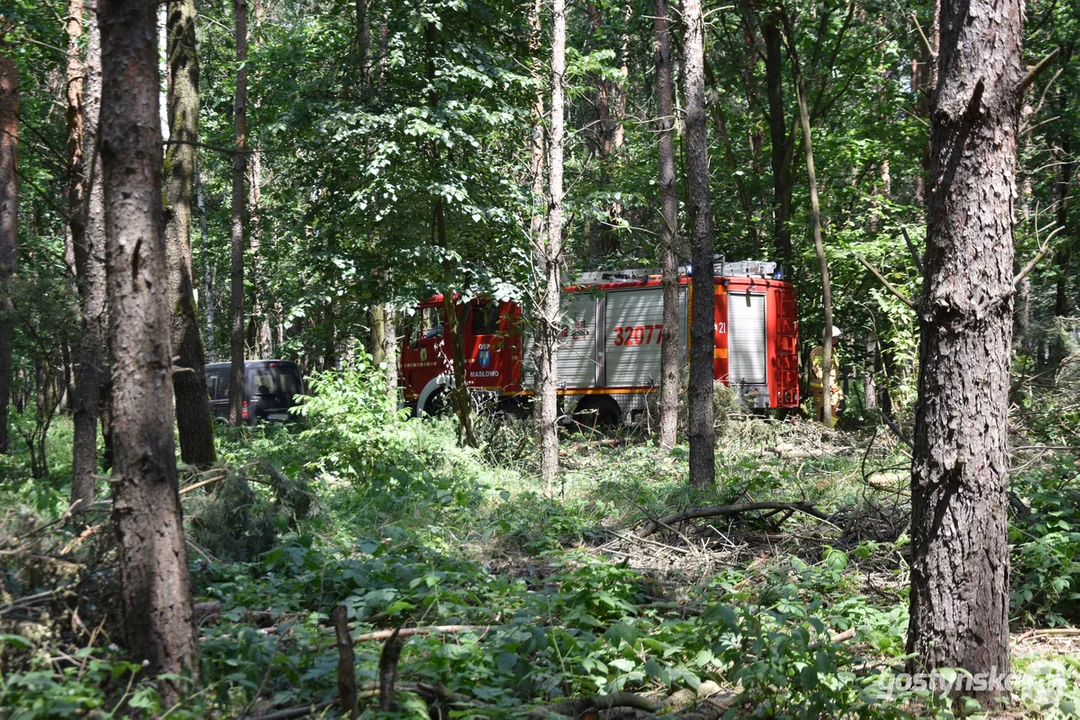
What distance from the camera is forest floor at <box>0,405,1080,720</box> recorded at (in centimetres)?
374

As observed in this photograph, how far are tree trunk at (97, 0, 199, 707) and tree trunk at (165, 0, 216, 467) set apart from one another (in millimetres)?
4756

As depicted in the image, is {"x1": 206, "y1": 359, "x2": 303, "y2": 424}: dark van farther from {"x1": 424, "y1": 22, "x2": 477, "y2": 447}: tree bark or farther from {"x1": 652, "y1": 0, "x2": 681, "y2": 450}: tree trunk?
{"x1": 652, "y1": 0, "x2": 681, "y2": 450}: tree trunk

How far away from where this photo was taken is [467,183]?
12.0 meters

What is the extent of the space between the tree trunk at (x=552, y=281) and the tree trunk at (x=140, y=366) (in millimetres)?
6699

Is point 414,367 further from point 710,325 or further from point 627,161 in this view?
point 710,325

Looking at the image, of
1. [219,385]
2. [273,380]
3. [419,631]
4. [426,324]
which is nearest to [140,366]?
[419,631]

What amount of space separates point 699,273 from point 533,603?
5028mm

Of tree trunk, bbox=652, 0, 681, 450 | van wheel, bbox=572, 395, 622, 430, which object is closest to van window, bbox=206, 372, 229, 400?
van wheel, bbox=572, 395, 622, 430

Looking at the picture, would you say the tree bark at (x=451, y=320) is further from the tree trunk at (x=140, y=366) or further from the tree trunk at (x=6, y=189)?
the tree trunk at (x=140, y=366)

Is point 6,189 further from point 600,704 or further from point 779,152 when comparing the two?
point 779,152

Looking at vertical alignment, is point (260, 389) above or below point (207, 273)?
below

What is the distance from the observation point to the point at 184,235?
862cm

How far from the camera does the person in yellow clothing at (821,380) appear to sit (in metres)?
16.2

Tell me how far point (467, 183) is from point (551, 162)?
77.2 inches
